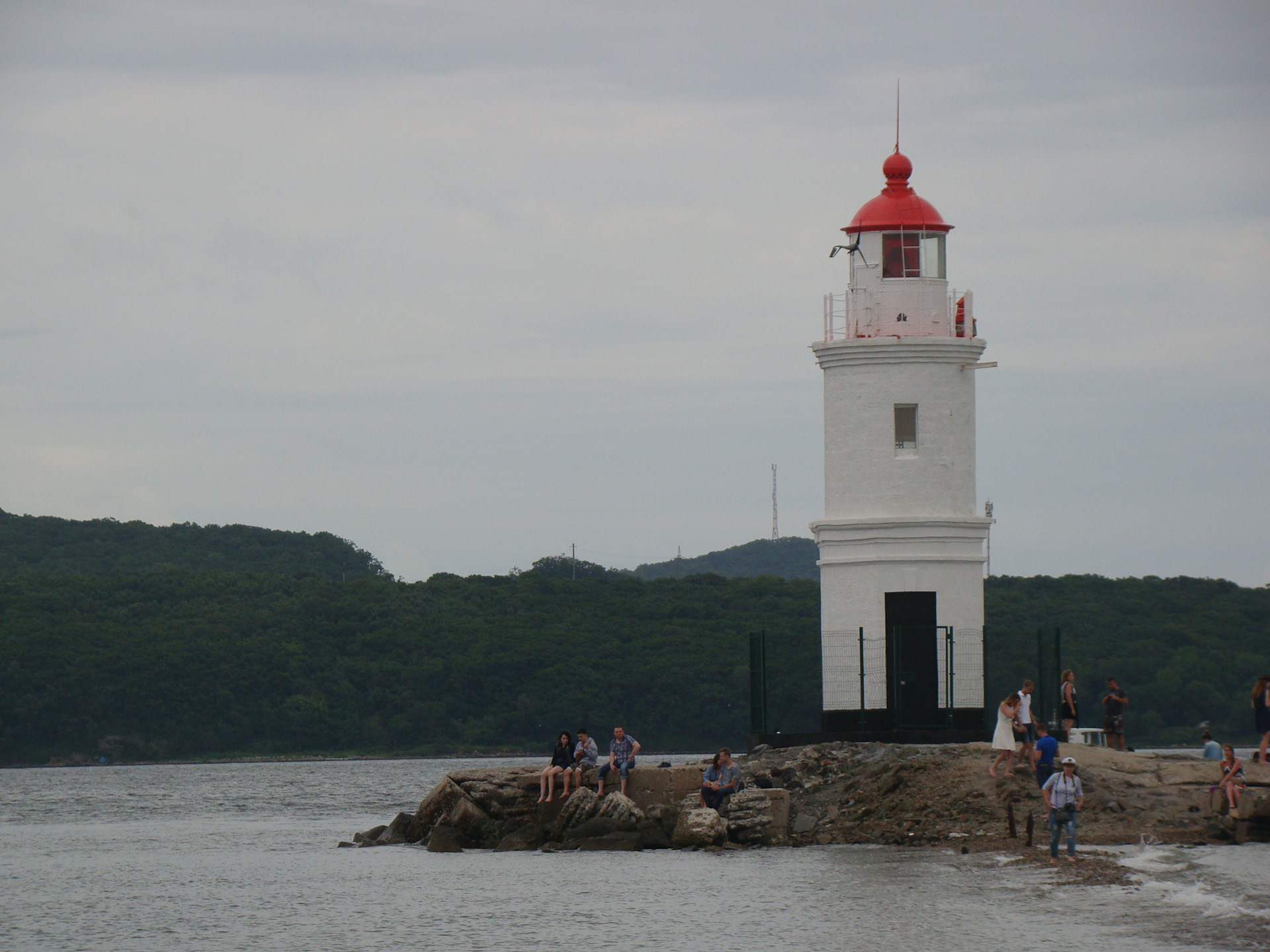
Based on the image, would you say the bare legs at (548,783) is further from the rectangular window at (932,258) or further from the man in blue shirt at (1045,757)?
the rectangular window at (932,258)

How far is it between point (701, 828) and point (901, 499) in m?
5.91

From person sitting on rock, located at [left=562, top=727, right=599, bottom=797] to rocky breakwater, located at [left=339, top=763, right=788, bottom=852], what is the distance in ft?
0.61

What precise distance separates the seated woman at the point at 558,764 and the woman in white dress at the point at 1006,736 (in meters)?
6.76

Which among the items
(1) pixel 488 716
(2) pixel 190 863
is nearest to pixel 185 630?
(1) pixel 488 716

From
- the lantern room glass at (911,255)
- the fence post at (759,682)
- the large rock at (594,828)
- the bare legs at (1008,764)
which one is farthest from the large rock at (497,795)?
the lantern room glass at (911,255)

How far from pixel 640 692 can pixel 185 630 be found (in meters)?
24.2

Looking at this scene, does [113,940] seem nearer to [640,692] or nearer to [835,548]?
[835,548]

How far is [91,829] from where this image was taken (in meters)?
45.4

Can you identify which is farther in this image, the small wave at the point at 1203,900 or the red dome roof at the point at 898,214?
the red dome roof at the point at 898,214

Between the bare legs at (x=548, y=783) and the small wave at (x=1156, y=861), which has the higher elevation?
the bare legs at (x=548, y=783)

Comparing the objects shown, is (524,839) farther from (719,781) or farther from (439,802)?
(719,781)

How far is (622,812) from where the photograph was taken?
2861 cm

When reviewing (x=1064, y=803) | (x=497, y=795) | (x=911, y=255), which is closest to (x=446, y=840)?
(x=497, y=795)

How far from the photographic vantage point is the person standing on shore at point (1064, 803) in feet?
73.3
